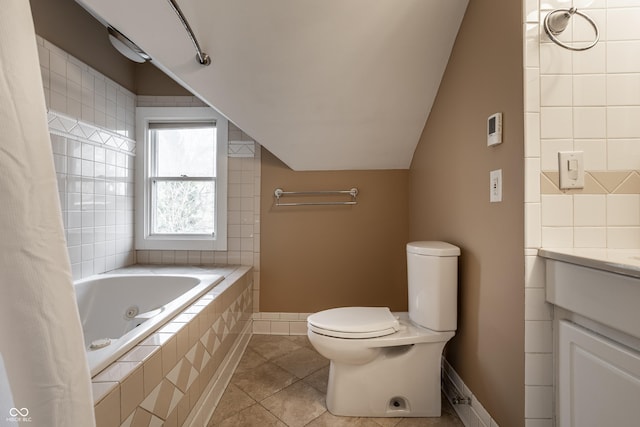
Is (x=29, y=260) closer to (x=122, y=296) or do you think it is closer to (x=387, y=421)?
(x=387, y=421)

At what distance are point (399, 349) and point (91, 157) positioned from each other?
2294 millimetres

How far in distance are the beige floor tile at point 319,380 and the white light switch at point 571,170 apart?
1515 mm

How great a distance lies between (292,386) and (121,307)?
126 centimetres

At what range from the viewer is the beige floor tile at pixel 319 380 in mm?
1705

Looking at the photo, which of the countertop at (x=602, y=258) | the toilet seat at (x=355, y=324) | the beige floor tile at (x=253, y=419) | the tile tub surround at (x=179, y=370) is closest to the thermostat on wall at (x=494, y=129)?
the countertop at (x=602, y=258)

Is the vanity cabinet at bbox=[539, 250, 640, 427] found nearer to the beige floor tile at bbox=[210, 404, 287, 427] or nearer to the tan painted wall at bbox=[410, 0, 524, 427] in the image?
the tan painted wall at bbox=[410, 0, 524, 427]

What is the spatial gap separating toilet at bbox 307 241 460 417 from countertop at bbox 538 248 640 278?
18.8 inches

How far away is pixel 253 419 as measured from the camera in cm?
144

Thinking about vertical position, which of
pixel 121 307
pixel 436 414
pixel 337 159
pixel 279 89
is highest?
pixel 279 89

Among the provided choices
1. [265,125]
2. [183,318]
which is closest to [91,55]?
[265,125]

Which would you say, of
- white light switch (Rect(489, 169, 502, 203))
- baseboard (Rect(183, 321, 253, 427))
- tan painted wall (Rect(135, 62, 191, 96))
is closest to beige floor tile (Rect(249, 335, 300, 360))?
baseboard (Rect(183, 321, 253, 427))

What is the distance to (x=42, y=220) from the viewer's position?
462 mm

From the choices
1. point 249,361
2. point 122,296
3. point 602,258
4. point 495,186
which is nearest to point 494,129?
point 495,186

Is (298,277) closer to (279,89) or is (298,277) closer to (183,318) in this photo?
(183,318)
